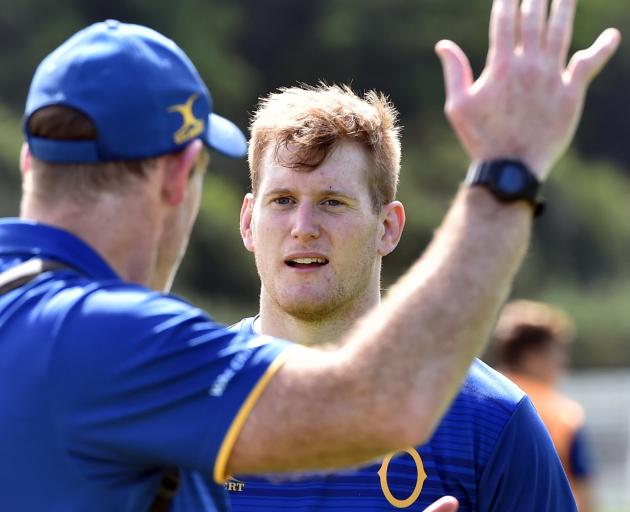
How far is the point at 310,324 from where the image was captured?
441 centimetres

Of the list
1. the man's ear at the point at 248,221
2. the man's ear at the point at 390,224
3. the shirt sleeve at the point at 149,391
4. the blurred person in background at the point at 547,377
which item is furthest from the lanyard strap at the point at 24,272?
the blurred person in background at the point at 547,377

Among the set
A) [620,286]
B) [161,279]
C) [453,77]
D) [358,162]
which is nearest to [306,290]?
[358,162]

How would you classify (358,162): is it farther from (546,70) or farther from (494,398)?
(546,70)

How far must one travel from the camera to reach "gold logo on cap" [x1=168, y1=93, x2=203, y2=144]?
Result: 9.61 ft

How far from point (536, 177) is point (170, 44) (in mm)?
885

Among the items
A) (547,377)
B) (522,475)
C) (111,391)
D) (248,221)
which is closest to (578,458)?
(547,377)

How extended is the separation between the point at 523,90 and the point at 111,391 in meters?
1.02

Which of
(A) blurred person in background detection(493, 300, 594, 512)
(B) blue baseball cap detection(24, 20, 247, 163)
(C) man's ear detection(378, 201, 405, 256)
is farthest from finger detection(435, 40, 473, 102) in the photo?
(A) blurred person in background detection(493, 300, 594, 512)

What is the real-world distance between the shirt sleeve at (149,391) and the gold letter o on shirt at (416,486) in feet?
4.58

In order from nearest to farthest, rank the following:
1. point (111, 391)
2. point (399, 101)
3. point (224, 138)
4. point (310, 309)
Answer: point (111, 391)
point (224, 138)
point (310, 309)
point (399, 101)

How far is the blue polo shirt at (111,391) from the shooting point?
2.63 meters

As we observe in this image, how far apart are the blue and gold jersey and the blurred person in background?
460cm

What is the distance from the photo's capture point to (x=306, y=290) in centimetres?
435

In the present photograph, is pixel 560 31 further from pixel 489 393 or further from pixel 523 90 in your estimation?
pixel 489 393
